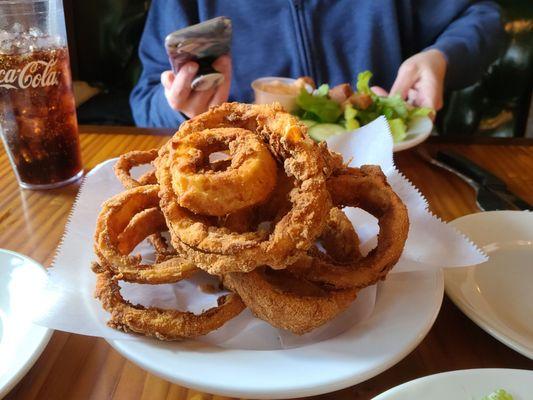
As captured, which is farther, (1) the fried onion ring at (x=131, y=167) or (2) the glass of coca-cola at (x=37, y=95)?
(2) the glass of coca-cola at (x=37, y=95)

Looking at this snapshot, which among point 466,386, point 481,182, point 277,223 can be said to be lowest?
point 481,182

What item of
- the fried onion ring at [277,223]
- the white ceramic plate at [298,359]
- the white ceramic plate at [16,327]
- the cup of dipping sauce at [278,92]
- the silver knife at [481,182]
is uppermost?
the fried onion ring at [277,223]

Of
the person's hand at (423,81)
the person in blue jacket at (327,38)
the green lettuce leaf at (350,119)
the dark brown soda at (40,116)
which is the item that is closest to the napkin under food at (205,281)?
the dark brown soda at (40,116)

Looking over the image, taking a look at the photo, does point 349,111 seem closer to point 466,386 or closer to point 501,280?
point 501,280

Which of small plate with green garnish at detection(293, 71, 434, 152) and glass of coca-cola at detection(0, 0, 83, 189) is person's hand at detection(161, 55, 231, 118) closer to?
small plate with green garnish at detection(293, 71, 434, 152)

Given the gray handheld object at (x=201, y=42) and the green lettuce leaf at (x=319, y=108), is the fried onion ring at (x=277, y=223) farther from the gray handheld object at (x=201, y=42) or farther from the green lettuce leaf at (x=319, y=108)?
the green lettuce leaf at (x=319, y=108)

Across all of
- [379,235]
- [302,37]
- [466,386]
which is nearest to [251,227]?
[379,235]
